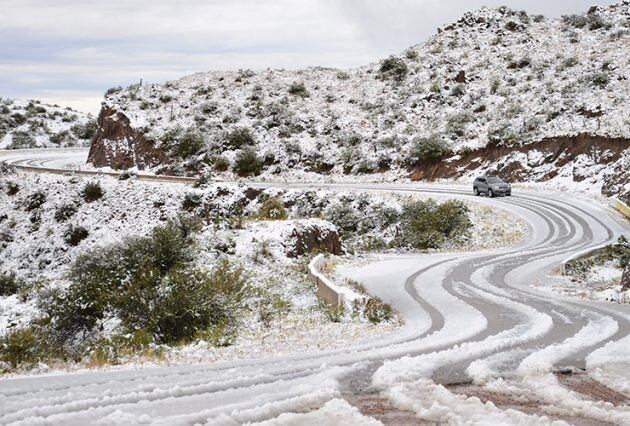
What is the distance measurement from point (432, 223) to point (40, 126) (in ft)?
201

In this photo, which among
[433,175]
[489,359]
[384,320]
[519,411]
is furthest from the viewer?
[433,175]

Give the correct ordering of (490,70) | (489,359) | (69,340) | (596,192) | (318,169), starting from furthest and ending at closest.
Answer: (490,70)
(318,169)
(596,192)
(69,340)
(489,359)

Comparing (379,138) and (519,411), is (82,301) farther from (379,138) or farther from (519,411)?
(379,138)

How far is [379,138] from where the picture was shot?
56344 millimetres

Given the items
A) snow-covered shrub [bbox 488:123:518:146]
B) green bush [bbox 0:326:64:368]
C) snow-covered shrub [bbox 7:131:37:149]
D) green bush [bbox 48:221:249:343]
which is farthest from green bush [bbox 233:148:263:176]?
green bush [bbox 0:326:64:368]

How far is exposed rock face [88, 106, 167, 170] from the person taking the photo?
55.1 meters

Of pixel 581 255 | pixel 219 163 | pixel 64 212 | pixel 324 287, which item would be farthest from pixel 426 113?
pixel 324 287

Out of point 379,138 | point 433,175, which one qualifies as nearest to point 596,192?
point 433,175

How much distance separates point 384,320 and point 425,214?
22917 mm

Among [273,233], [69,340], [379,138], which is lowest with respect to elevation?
[69,340]

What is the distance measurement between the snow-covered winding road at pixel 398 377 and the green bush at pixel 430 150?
34930 mm

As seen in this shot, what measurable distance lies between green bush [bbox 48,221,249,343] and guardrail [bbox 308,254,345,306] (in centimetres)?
218

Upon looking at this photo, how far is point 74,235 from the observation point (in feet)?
114

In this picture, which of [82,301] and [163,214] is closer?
[82,301]
